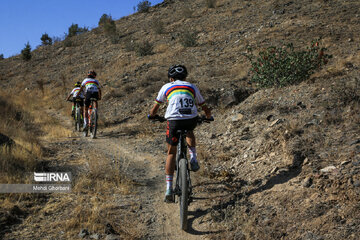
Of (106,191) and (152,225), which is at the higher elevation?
(106,191)

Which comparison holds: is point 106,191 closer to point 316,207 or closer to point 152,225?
point 152,225

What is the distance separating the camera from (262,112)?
812cm

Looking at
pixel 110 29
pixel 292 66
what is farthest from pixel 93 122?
pixel 110 29

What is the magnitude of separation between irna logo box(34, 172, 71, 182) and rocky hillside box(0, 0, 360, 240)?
2669mm

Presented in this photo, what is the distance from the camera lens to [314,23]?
15883 mm

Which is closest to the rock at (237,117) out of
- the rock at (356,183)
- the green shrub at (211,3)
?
the rock at (356,183)

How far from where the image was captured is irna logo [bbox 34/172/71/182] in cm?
530

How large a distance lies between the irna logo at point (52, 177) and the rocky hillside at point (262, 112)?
2669 mm

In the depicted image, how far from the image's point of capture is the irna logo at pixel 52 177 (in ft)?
17.4

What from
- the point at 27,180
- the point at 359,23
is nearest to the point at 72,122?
Result: the point at 27,180

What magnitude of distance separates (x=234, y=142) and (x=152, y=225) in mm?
3701

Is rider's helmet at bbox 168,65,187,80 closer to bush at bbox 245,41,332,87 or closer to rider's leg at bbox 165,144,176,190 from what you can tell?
rider's leg at bbox 165,144,176,190

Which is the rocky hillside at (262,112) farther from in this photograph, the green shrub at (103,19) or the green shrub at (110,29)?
the green shrub at (103,19)

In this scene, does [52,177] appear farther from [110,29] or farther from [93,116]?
[110,29]
